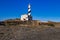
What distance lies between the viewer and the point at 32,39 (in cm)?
1449

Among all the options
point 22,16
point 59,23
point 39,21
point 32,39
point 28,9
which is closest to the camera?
point 32,39

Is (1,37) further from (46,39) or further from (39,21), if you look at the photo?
(39,21)

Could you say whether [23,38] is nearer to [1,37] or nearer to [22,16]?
[1,37]

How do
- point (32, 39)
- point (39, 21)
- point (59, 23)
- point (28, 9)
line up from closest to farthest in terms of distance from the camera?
1. point (32, 39)
2. point (39, 21)
3. point (59, 23)
4. point (28, 9)

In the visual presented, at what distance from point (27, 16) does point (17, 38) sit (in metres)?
17.1

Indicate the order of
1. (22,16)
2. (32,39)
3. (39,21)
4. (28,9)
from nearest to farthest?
(32,39) < (39,21) < (22,16) < (28,9)

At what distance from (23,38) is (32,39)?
0.63m

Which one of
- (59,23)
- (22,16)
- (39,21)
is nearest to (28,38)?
(39,21)

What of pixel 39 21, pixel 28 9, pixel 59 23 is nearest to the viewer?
pixel 39 21

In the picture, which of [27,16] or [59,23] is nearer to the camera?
[59,23]

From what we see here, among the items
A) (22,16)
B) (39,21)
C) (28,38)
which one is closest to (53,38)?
(28,38)

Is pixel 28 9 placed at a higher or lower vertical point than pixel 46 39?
higher

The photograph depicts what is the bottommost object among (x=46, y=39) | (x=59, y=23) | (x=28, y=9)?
(x=46, y=39)

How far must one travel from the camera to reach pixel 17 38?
1464 centimetres
